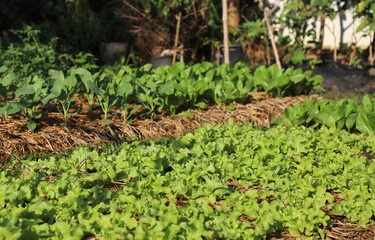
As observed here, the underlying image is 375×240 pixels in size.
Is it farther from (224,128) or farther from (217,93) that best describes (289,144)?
(217,93)

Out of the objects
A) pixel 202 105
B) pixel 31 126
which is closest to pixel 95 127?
pixel 31 126

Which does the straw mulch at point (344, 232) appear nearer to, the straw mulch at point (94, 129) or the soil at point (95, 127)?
the soil at point (95, 127)

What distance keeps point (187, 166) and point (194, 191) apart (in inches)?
7.7

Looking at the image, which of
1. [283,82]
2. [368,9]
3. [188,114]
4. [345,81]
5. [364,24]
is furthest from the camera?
[364,24]

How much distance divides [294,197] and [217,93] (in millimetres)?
2217

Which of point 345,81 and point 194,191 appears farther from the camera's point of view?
point 345,81

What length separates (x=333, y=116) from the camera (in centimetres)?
348

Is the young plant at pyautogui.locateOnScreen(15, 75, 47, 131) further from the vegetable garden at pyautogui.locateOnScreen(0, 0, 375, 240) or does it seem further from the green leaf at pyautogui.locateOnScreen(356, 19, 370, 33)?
the green leaf at pyautogui.locateOnScreen(356, 19, 370, 33)

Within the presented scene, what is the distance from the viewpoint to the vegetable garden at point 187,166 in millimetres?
1752

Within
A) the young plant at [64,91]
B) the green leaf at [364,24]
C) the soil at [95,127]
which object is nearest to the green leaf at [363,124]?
the soil at [95,127]

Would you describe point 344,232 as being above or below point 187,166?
below

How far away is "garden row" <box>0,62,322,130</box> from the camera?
3259 mm

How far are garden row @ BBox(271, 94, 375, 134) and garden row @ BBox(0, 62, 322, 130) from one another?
73 cm

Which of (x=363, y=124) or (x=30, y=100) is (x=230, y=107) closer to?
(x=363, y=124)
